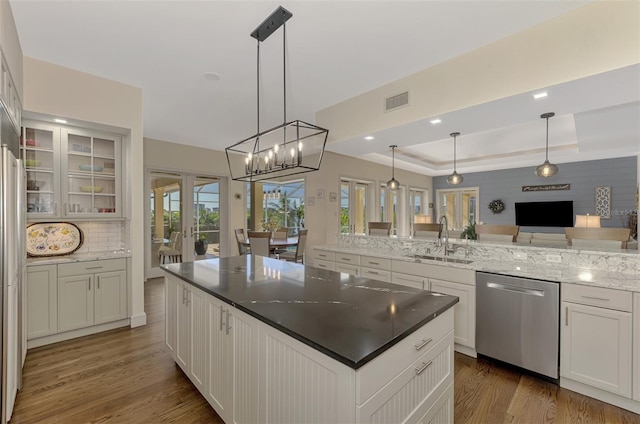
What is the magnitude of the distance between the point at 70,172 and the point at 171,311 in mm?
2258

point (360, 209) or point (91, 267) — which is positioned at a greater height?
point (360, 209)

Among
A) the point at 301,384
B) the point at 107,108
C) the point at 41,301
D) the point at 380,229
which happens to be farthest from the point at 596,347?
the point at 107,108

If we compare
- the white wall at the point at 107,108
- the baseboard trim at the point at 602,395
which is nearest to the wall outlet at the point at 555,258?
the baseboard trim at the point at 602,395

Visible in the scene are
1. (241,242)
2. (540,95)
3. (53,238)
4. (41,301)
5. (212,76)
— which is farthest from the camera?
(241,242)

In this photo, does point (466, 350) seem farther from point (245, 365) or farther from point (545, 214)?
point (545, 214)

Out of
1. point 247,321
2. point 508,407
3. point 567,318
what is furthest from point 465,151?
point 247,321

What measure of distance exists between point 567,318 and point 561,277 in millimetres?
309

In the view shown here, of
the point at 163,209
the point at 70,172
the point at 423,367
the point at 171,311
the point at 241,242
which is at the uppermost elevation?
the point at 70,172

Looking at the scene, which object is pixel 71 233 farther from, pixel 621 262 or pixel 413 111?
pixel 621 262

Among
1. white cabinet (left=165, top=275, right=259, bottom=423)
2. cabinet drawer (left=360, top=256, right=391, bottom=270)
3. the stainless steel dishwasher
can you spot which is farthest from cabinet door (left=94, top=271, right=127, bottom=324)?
the stainless steel dishwasher

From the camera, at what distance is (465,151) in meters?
6.93

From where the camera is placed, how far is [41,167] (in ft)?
10.3

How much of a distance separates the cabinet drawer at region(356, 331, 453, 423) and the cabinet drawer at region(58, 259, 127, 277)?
3412 millimetres

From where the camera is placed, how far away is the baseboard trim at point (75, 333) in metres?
2.90
